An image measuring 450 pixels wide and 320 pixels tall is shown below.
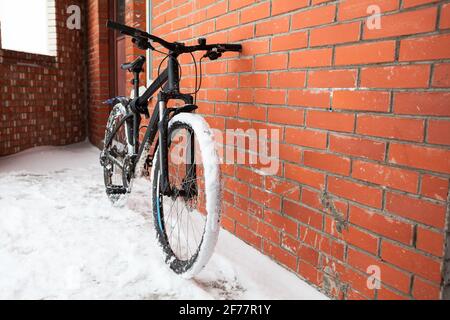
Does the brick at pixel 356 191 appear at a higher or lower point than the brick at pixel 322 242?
higher

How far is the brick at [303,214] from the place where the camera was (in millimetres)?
1535

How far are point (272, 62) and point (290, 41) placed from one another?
15cm


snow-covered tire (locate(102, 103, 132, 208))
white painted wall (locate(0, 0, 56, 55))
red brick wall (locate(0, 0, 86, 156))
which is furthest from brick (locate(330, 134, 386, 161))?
white painted wall (locate(0, 0, 56, 55))

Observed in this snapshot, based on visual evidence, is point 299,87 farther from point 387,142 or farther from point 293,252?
point 293,252

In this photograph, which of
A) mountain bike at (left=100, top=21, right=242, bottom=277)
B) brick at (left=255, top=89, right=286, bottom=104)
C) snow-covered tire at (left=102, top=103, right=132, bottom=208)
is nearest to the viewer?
mountain bike at (left=100, top=21, right=242, bottom=277)

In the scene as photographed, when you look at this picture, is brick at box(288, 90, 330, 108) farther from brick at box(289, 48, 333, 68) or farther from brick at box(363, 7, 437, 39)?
brick at box(363, 7, 437, 39)

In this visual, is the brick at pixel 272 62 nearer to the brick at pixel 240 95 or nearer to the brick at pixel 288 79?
the brick at pixel 288 79

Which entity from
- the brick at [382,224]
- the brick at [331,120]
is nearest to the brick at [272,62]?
the brick at [331,120]

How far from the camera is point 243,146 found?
200 centimetres

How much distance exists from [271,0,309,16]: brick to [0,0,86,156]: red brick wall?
3.73 m

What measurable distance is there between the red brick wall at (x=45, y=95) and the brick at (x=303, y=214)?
12.9 ft

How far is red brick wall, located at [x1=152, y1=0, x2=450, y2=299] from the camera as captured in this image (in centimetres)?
111

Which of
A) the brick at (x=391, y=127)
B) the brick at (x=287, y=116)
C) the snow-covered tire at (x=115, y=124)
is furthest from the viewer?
the snow-covered tire at (x=115, y=124)

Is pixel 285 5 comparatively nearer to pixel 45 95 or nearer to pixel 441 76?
pixel 441 76
